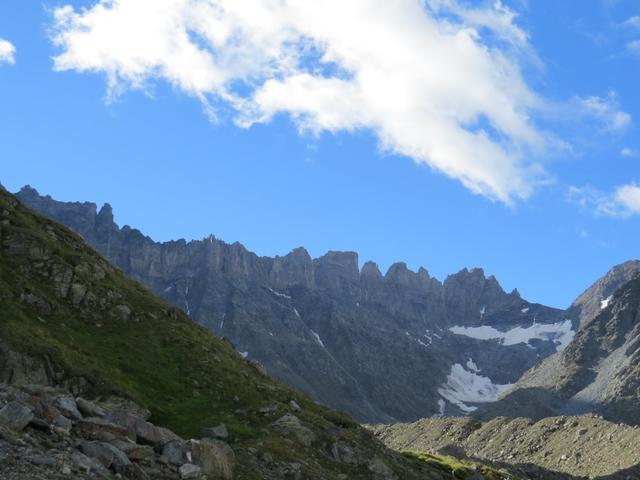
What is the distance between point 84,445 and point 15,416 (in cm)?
257

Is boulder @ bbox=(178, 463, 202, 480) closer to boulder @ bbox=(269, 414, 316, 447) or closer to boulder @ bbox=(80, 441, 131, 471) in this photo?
boulder @ bbox=(80, 441, 131, 471)

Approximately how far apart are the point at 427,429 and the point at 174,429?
157 metres

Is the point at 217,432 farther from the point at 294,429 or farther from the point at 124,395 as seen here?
the point at 124,395

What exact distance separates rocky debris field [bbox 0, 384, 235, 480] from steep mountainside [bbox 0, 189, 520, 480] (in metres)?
0.06

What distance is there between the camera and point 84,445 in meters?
25.8

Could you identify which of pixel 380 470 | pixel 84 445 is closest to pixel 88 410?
pixel 84 445

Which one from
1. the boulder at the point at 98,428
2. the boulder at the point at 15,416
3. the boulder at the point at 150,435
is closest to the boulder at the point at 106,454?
the boulder at the point at 98,428

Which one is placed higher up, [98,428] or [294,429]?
[294,429]

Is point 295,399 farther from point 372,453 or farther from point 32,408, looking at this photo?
point 32,408

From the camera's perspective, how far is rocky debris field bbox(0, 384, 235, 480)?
23.3 m

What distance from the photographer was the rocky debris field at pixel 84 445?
76.5 ft

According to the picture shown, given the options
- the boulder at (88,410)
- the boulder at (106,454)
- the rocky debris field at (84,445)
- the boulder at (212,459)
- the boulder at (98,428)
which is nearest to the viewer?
the rocky debris field at (84,445)

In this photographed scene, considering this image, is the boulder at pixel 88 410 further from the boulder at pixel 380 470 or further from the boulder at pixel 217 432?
the boulder at pixel 380 470

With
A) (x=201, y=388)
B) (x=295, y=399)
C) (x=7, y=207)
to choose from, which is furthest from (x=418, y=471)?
(x=7, y=207)
